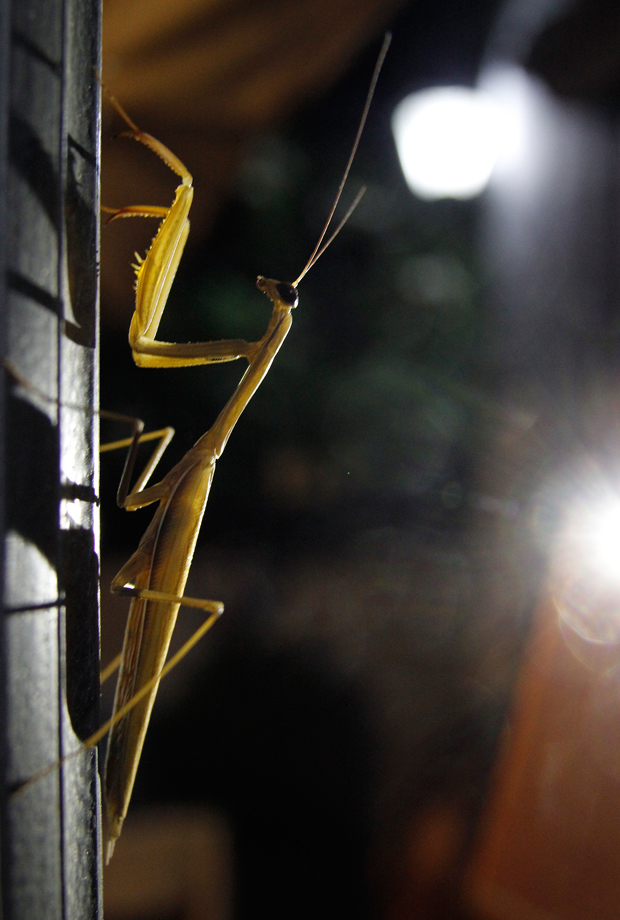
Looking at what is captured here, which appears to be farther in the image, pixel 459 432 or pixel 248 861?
pixel 459 432

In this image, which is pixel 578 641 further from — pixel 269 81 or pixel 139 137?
pixel 269 81

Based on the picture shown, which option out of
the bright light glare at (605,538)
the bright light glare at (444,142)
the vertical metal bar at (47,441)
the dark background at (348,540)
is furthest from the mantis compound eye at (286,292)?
the bright light glare at (444,142)

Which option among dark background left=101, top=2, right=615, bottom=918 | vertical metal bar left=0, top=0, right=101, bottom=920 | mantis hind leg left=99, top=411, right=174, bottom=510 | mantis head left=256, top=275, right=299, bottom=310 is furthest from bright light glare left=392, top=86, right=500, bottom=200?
vertical metal bar left=0, top=0, right=101, bottom=920

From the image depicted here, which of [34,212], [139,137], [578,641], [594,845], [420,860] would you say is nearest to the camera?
[34,212]

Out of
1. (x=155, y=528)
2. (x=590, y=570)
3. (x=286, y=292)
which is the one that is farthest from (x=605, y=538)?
(x=155, y=528)

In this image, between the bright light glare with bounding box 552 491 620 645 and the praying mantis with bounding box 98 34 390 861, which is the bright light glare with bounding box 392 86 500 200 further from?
the praying mantis with bounding box 98 34 390 861

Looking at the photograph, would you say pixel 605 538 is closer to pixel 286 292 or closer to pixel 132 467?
pixel 286 292

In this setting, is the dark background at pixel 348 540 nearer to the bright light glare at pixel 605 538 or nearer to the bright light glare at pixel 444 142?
the bright light glare at pixel 444 142

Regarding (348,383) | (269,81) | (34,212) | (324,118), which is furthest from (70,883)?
(324,118)
